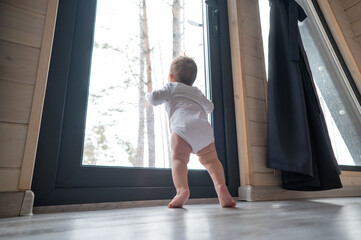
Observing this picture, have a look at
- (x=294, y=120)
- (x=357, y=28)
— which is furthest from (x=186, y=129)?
(x=357, y=28)

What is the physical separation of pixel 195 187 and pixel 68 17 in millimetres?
1020

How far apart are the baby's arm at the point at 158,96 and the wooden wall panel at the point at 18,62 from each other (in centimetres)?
46

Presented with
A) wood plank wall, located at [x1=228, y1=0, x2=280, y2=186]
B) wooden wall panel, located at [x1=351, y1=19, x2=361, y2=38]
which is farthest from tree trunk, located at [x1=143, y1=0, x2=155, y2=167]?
wooden wall panel, located at [x1=351, y1=19, x2=361, y2=38]

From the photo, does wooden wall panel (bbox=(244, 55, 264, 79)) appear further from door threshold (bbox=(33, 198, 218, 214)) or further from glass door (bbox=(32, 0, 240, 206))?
door threshold (bbox=(33, 198, 218, 214))

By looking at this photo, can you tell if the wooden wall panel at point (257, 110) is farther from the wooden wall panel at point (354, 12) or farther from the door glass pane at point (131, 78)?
the wooden wall panel at point (354, 12)

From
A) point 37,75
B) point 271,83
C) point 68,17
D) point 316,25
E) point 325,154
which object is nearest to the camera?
point 37,75

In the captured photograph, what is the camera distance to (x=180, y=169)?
97 cm

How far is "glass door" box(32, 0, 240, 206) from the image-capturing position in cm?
96

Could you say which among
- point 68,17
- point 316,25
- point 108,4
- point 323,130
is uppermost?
point 316,25

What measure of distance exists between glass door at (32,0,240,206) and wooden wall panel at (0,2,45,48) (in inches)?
3.9

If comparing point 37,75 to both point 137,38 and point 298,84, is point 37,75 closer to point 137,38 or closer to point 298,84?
point 137,38

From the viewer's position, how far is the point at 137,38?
4.50 ft

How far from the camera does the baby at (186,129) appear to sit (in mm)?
957

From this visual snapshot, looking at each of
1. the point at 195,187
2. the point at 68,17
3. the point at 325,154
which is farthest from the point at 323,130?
the point at 68,17
